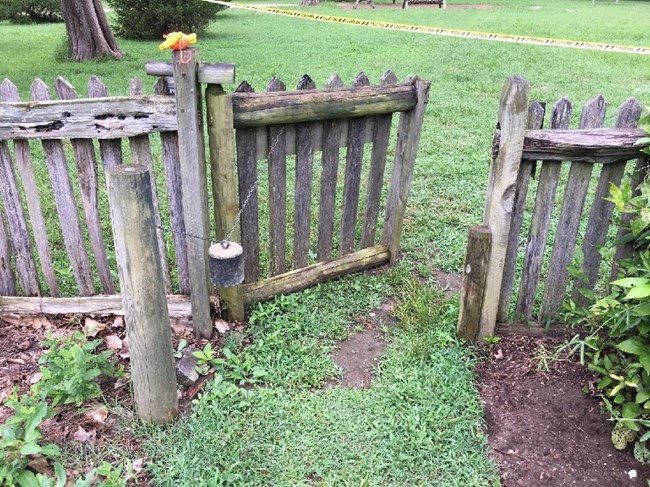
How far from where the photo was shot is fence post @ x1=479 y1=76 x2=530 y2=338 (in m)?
2.82

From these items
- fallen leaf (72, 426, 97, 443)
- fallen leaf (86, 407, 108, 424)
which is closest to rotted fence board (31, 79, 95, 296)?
fallen leaf (86, 407, 108, 424)

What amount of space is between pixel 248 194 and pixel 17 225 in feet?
4.45

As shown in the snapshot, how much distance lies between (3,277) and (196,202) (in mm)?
1338

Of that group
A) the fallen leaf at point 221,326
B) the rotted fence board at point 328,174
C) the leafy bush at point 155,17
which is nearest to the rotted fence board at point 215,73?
the rotted fence board at point 328,174

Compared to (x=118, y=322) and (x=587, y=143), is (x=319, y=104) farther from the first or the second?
(x=118, y=322)

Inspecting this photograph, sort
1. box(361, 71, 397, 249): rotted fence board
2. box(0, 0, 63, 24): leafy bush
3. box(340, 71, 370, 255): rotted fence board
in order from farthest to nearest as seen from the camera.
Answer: box(0, 0, 63, 24): leafy bush < box(361, 71, 397, 249): rotted fence board < box(340, 71, 370, 255): rotted fence board

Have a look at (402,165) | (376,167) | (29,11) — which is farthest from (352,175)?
(29,11)

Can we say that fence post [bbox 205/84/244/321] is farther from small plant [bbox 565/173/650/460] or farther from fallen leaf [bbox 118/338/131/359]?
small plant [bbox 565/173/650/460]

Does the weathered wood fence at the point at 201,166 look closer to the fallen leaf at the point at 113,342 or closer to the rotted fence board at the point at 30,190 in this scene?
the rotted fence board at the point at 30,190

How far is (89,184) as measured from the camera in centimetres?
324

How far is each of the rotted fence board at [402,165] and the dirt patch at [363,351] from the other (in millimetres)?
675

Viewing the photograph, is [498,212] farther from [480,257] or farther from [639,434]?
[639,434]

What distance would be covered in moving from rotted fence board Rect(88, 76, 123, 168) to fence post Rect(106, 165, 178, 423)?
31.6 inches

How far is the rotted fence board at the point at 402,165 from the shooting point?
3.83m
